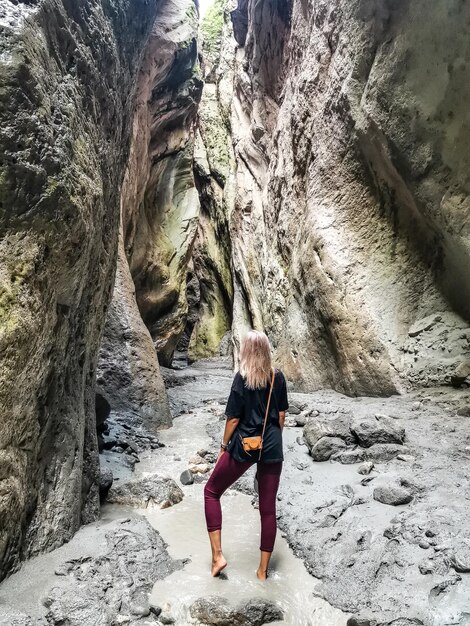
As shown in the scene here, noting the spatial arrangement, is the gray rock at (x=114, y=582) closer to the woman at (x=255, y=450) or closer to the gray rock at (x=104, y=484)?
the woman at (x=255, y=450)

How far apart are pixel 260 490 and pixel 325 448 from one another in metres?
2.06

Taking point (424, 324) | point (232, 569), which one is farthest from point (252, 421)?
point (424, 324)

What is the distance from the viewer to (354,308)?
7.73 metres

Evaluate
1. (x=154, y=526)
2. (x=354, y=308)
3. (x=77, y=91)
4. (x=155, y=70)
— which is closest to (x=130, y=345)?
(x=354, y=308)

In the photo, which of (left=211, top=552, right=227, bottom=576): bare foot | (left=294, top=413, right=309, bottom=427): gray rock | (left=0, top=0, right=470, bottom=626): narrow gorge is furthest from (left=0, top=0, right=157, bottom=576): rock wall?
(left=294, top=413, right=309, bottom=427): gray rock

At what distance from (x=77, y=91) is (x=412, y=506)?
162 inches

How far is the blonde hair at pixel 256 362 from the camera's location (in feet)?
10.3

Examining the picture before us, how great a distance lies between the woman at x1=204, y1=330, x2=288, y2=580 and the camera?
10.2ft

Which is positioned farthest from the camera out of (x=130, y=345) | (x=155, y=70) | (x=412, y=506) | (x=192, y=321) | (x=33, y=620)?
(x=192, y=321)

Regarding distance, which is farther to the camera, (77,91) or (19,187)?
(77,91)

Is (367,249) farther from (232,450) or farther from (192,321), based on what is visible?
(192,321)

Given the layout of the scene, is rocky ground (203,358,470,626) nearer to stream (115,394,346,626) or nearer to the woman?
stream (115,394,346,626)

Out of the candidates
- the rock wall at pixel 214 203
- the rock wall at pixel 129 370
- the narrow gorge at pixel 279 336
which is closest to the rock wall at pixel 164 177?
the narrow gorge at pixel 279 336

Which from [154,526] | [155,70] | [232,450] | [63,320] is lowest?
[154,526]
